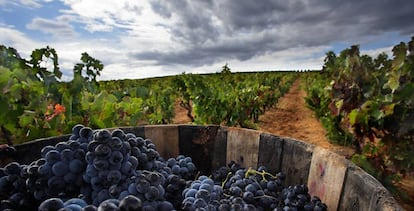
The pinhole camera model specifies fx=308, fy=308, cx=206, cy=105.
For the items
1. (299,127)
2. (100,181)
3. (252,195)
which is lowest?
(299,127)

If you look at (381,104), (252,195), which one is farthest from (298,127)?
(252,195)

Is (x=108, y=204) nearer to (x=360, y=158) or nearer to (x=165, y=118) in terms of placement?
(x=360, y=158)

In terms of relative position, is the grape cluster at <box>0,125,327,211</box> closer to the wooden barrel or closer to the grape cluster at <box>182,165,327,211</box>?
the grape cluster at <box>182,165,327,211</box>

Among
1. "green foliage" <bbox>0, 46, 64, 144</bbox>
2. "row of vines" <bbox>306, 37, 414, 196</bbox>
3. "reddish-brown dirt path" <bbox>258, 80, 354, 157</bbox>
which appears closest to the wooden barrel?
"green foliage" <bbox>0, 46, 64, 144</bbox>

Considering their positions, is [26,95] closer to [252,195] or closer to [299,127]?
[252,195]

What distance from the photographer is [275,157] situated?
159 cm

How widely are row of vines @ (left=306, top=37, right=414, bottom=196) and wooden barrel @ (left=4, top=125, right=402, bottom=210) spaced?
7.77ft

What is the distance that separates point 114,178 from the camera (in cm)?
97

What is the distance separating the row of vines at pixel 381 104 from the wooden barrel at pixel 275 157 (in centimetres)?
237

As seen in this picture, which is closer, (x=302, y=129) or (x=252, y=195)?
(x=252, y=195)

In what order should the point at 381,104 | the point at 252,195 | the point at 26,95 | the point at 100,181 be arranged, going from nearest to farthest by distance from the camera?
the point at 100,181 → the point at 252,195 → the point at 26,95 → the point at 381,104

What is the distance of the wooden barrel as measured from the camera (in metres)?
1.10

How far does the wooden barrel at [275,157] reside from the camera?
1105 millimetres

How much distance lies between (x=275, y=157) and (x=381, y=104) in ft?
8.90
